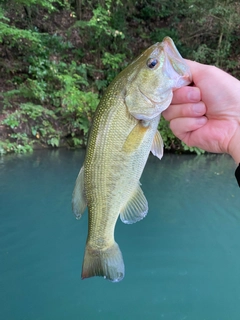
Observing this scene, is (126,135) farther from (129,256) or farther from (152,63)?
(129,256)

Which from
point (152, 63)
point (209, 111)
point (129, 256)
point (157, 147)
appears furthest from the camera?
point (129, 256)

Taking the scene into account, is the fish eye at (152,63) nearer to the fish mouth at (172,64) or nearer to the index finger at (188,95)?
the fish mouth at (172,64)

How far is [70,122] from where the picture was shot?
33.1ft

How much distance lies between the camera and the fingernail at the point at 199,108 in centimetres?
176

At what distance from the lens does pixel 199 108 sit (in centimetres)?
177

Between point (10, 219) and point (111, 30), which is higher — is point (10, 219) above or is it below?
below

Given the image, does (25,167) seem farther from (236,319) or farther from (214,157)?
(214,157)

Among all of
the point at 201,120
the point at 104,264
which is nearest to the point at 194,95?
the point at 201,120

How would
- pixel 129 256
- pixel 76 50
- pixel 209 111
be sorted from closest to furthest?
pixel 209 111 < pixel 129 256 < pixel 76 50

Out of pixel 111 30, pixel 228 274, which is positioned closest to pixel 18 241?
pixel 228 274

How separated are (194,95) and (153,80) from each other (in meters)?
0.34

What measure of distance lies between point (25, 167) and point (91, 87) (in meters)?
5.18

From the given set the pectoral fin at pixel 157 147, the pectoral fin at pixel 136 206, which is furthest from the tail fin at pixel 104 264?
the pectoral fin at pixel 157 147

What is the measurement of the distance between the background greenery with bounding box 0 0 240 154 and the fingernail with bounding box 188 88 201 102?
24.7 feet
